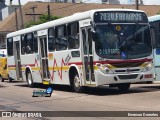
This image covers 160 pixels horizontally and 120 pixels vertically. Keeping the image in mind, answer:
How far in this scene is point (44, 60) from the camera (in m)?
22.0

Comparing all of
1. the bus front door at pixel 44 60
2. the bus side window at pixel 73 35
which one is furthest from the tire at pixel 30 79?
the bus side window at pixel 73 35

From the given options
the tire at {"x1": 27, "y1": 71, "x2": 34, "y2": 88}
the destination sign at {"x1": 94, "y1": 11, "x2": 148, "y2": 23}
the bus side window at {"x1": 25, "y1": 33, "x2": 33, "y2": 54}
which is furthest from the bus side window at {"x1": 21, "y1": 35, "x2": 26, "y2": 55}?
the destination sign at {"x1": 94, "y1": 11, "x2": 148, "y2": 23}

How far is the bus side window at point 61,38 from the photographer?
19130 mm

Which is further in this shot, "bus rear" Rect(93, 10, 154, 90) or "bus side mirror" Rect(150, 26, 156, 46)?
"bus side mirror" Rect(150, 26, 156, 46)

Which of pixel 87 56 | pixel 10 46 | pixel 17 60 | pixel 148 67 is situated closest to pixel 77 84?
pixel 87 56

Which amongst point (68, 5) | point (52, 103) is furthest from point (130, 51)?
point (68, 5)

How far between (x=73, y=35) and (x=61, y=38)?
4.53ft

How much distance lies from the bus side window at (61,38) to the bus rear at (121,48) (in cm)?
279

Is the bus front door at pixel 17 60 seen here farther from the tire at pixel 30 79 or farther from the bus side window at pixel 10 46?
the tire at pixel 30 79

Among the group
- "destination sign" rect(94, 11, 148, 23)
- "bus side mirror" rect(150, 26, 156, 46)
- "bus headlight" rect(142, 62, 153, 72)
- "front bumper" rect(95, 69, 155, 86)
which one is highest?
"destination sign" rect(94, 11, 148, 23)

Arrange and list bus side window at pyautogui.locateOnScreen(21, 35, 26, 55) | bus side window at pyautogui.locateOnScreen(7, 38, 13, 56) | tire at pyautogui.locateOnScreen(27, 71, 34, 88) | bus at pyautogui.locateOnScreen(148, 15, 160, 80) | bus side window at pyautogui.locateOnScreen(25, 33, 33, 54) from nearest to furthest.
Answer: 1. bus at pyautogui.locateOnScreen(148, 15, 160, 80)
2. bus side window at pyautogui.locateOnScreen(25, 33, 33, 54)
3. tire at pyautogui.locateOnScreen(27, 71, 34, 88)
4. bus side window at pyautogui.locateOnScreen(21, 35, 26, 55)
5. bus side window at pyautogui.locateOnScreen(7, 38, 13, 56)

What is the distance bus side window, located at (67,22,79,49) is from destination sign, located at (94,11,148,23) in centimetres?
146

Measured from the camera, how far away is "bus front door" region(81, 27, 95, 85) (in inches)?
661

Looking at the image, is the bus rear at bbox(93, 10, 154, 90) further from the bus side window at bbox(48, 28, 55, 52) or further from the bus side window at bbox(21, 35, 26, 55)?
the bus side window at bbox(21, 35, 26, 55)
